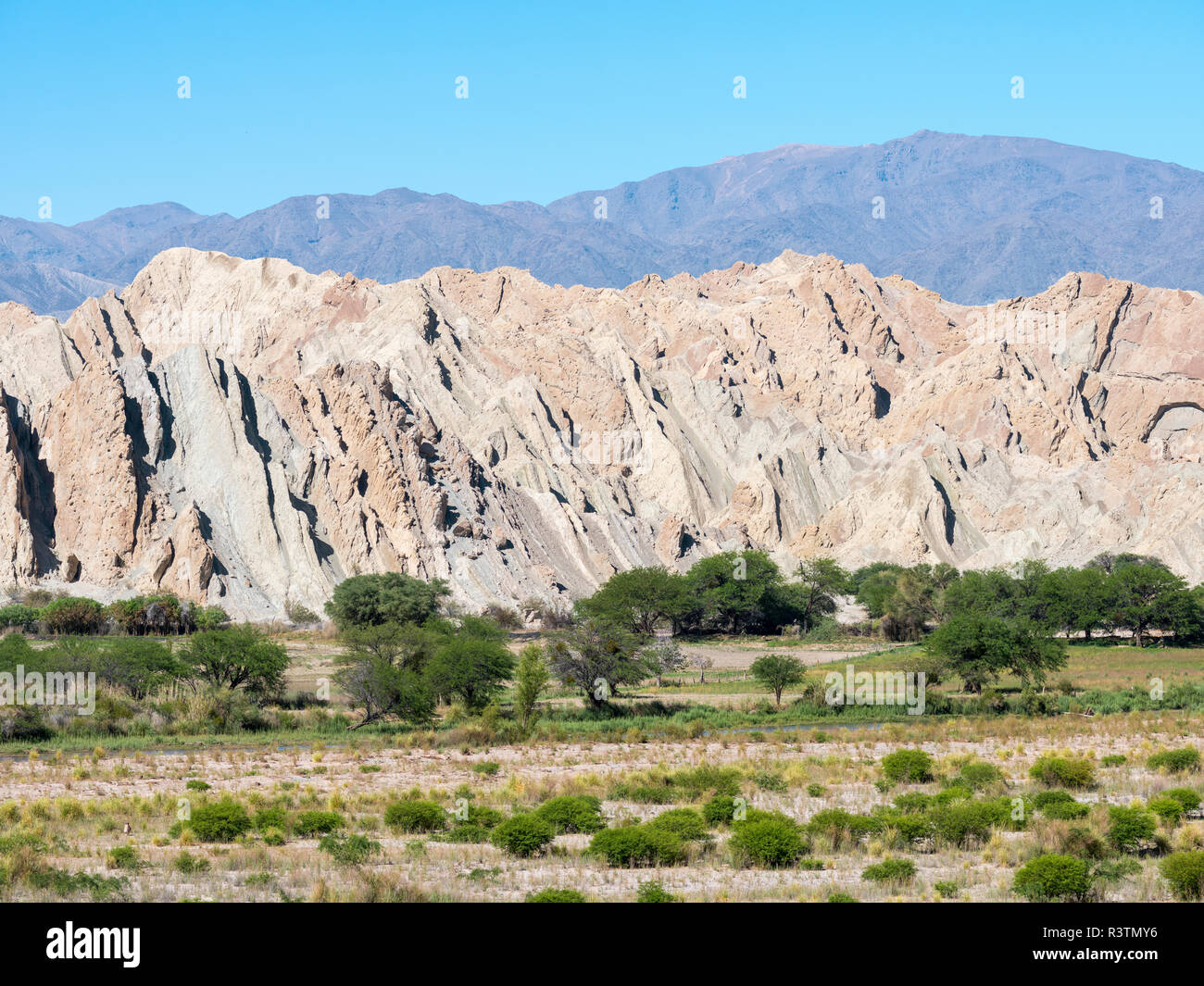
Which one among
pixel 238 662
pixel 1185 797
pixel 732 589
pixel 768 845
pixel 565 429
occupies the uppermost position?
pixel 565 429

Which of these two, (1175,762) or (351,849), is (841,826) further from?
(1175,762)

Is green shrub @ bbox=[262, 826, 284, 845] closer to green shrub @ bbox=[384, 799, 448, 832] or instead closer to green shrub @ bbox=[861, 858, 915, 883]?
green shrub @ bbox=[384, 799, 448, 832]

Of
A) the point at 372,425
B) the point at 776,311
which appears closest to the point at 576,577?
the point at 372,425

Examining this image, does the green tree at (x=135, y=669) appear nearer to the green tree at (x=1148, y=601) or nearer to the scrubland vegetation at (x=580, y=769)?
the scrubland vegetation at (x=580, y=769)

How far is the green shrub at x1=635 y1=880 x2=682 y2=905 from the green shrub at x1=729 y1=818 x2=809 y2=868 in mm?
3132

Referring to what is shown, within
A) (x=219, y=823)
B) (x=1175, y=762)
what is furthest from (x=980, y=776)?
(x=219, y=823)

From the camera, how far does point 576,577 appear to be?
10600cm

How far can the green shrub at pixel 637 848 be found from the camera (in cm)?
2253

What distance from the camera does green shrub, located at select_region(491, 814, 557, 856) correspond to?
23.3 metres

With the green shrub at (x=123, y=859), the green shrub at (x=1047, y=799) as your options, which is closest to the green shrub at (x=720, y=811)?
the green shrub at (x=1047, y=799)

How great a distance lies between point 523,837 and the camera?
23406 millimetres

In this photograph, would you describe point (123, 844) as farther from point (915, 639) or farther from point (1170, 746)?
point (915, 639)

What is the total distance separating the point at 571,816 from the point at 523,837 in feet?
8.50

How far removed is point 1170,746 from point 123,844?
2958cm
